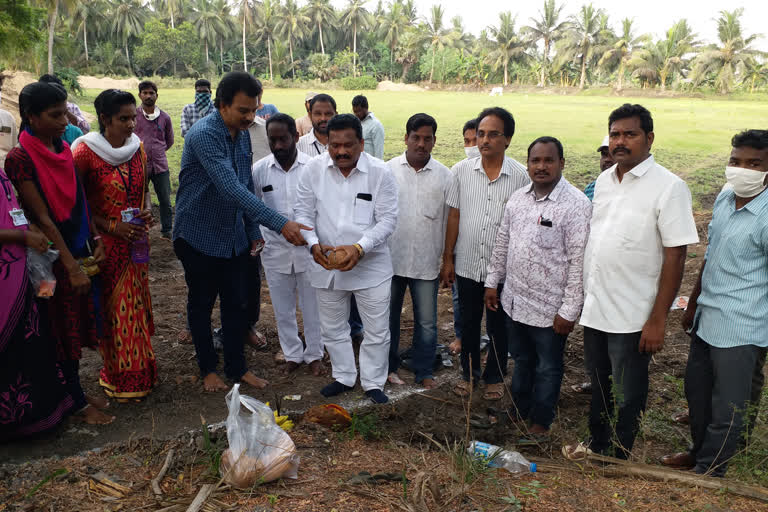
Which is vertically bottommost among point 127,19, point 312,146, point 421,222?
point 421,222

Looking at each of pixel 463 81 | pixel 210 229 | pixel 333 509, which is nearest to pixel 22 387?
pixel 210 229

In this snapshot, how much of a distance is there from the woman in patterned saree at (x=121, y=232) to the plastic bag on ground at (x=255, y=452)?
1.42 metres

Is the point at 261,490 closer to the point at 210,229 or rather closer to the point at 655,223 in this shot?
the point at 210,229

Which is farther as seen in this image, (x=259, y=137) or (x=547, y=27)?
(x=547, y=27)

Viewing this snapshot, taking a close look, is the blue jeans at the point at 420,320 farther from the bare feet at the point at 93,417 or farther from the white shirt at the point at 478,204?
the bare feet at the point at 93,417

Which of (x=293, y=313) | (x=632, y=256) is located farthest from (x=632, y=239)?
(x=293, y=313)

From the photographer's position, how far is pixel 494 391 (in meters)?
3.96

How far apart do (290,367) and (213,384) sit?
0.64 metres

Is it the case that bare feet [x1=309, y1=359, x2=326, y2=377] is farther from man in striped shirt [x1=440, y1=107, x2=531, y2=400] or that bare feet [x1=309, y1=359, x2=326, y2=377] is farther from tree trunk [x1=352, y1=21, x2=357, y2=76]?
tree trunk [x1=352, y1=21, x2=357, y2=76]

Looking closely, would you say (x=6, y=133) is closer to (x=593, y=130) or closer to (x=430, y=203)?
(x=430, y=203)

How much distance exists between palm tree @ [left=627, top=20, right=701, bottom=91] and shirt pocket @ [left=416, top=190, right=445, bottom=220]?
2917 cm

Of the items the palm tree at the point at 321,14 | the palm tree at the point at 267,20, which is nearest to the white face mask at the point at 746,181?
the palm tree at the point at 267,20

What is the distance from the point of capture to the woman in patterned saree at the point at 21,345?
282 centimetres

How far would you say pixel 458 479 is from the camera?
93.0 inches
